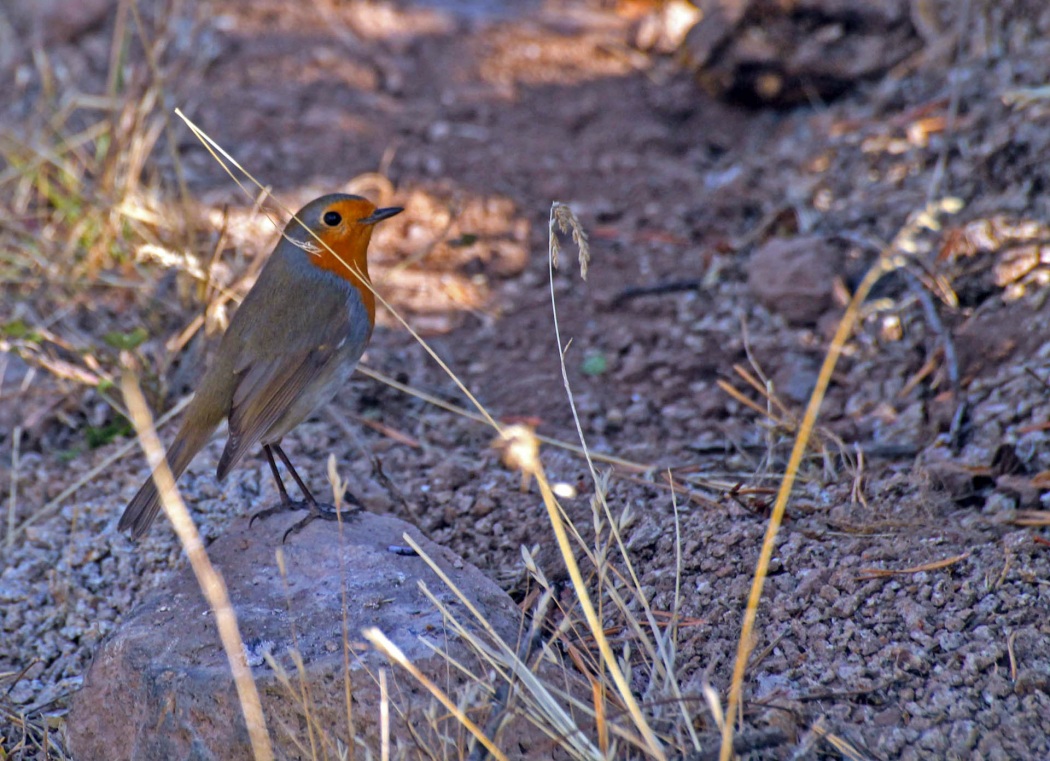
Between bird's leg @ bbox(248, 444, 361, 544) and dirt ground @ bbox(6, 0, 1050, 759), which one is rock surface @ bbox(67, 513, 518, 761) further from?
dirt ground @ bbox(6, 0, 1050, 759)

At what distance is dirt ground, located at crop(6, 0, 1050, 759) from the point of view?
109 inches

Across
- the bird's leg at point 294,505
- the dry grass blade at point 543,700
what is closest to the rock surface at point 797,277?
the bird's leg at point 294,505

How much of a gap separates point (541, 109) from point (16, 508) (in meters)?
3.64

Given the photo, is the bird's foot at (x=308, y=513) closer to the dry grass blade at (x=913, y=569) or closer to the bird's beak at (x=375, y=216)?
the bird's beak at (x=375, y=216)

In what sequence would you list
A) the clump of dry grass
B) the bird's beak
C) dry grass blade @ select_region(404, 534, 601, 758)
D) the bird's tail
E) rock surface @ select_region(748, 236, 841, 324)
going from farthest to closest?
rock surface @ select_region(748, 236, 841, 324) < the clump of dry grass < the bird's beak < the bird's tail < dry grass blade @ select_region(404, 534, 601, 758)

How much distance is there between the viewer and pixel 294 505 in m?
3.46

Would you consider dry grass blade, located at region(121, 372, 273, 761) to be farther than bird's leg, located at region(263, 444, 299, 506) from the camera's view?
No

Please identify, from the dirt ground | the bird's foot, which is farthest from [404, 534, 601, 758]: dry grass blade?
the bird's foot

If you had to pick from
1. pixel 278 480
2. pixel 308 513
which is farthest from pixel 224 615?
pixel 278 480

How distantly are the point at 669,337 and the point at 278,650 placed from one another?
235 cm

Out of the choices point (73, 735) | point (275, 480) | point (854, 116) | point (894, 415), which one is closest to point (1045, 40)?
point (854, 116)

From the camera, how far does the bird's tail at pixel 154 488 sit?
3.14 metres

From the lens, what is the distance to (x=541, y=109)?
6215 mm

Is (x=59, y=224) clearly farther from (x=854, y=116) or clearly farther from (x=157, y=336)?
(x=854, y=116)
